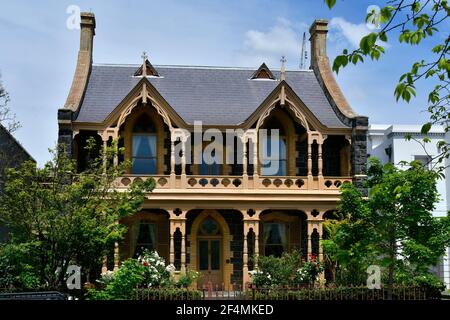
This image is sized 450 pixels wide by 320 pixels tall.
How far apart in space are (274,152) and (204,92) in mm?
4171

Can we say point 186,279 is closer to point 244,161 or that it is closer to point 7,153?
point 244,161

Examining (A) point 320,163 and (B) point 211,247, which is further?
(B) point 211,247

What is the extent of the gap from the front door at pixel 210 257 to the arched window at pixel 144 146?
3664 mm

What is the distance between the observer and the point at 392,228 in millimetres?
20391

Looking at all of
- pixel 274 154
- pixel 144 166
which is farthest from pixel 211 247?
pixel 274 154

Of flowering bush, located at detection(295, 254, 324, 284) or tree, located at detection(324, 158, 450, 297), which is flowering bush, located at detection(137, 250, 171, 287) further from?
tree, located at detection(324, 158, 450, 297)

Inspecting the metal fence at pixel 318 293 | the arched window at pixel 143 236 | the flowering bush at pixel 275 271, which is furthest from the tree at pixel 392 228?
the arched window at pixel 143 236

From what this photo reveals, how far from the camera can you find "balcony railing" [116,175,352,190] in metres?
26.7

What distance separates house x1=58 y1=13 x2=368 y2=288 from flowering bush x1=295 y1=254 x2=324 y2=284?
1312 millimetres

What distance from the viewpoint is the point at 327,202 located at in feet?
88.8
